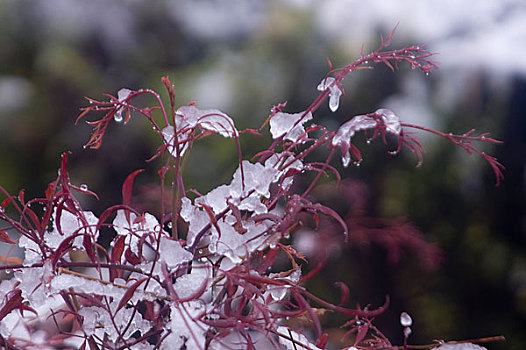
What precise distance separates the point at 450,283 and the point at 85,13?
901 millimetres

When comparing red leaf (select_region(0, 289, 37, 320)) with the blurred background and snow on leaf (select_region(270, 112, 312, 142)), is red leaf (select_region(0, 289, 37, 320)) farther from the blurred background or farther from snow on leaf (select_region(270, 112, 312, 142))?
the blurred background

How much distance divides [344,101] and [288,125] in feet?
2.62

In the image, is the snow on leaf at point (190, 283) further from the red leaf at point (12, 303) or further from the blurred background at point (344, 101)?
the blurred background at point (344, 101)

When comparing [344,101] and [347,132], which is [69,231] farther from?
[344,101]

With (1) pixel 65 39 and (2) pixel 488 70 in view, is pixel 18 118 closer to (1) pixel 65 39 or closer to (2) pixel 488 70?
(1) pixel 65 39

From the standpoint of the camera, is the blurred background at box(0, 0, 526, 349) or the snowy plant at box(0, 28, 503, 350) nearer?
the snowy plant at box(0, 28, 503, 350)

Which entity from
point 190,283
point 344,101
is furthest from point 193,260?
point 344,101

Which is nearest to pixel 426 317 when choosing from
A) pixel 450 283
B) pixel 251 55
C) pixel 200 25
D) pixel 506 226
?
pixel 450 283

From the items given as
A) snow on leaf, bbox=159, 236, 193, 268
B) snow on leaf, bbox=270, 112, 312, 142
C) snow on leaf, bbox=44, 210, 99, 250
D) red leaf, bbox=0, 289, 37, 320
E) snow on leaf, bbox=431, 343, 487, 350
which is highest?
snow on leaf, bbox=270, 112, 312, 142

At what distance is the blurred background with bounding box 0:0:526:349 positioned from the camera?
890mm

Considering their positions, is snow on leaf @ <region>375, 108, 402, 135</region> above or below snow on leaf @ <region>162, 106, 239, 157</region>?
above

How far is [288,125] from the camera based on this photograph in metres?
0.20

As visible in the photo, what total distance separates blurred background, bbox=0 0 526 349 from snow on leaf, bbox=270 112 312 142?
24.8 inches

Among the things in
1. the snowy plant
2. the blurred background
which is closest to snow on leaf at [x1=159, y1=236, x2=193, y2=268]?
the snowy plant
